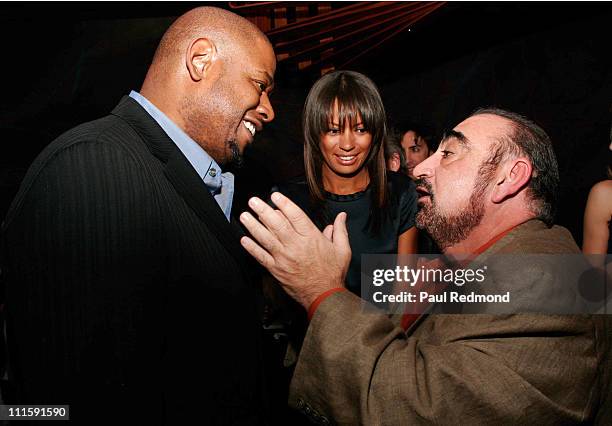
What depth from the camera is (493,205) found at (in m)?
1.51

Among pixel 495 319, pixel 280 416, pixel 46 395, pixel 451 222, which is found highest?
pixel 451 222

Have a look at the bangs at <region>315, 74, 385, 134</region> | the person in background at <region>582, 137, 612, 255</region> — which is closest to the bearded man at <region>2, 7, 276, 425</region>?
the bangs at <region>315, 74, 385, 134</region>

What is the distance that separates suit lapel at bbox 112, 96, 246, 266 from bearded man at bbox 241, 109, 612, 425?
144mm

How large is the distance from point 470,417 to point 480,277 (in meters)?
0.40

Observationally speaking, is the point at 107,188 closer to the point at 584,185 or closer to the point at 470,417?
the point at 470,417

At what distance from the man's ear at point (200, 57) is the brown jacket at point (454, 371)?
798 millimetres

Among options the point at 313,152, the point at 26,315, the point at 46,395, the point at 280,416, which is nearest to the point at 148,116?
the point at 26,315

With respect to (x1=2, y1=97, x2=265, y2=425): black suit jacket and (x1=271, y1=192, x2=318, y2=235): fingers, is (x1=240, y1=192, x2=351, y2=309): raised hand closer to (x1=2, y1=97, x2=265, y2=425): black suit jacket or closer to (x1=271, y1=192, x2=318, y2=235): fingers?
(x1=271, y1=192, x2=318, y2=235): fingers

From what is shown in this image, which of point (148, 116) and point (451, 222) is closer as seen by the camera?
point (148, 116)

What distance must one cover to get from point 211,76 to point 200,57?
7 centimetres

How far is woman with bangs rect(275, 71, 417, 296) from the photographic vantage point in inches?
98.0

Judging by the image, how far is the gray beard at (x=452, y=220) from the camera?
1539 millimetres

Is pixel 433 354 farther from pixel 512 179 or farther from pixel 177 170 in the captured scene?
pixel 177 170

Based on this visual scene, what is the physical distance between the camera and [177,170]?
4.09 ft
